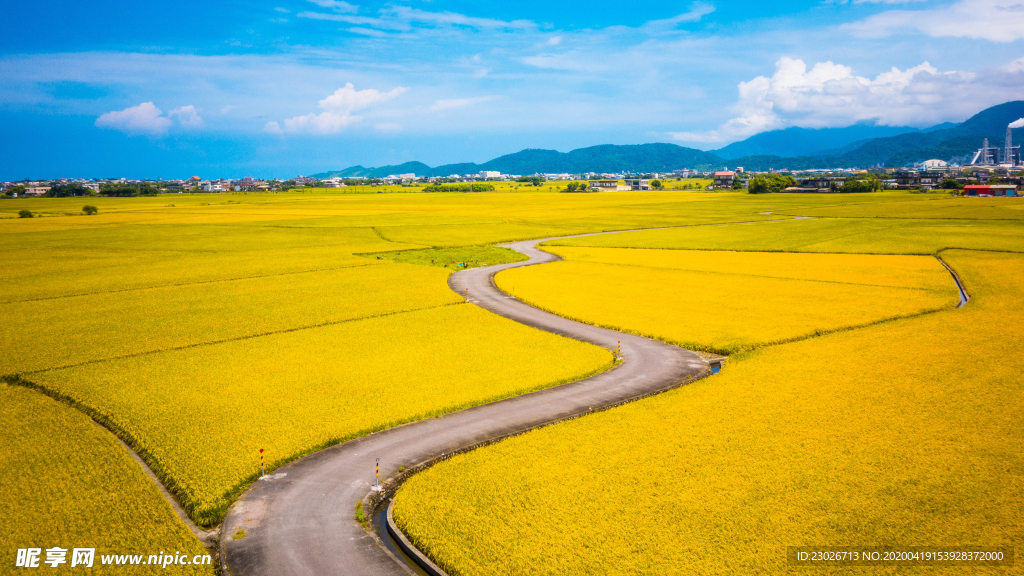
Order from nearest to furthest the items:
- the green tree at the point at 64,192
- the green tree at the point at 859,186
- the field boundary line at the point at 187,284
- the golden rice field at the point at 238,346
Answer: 1. the golden rice field at the point at 238,346
2. the field boundary line at the point at 187,284
3. the green tree at the point at 859,186
4. the green tree at the point at 64,192

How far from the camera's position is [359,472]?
1592 centimetres

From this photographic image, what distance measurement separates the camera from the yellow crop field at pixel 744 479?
12.3 meters

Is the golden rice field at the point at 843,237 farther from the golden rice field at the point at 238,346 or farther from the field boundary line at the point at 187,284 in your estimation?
the field boundary line at the point at 187,284

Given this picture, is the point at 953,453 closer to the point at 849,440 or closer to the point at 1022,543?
the point at 849,440

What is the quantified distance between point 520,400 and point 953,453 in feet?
43.6

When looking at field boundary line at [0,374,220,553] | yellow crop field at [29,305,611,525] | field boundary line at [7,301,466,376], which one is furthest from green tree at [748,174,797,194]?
field boundary line at [0,374,220,553]

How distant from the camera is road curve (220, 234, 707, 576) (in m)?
12.4

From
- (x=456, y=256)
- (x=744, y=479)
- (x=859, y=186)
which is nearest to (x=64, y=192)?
(x=456, y=256)

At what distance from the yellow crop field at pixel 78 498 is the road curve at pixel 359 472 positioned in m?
1.28

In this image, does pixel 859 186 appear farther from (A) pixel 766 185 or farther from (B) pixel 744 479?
(B) pixel 744 479

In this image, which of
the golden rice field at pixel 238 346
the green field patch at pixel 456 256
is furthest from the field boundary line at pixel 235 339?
the green field patch at pixel 456 256

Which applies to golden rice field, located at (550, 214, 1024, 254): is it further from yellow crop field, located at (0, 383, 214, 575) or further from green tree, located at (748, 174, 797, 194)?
green tree, located at (748, 174, 797, 194)

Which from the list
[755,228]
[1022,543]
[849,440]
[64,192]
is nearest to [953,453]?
[849,440]

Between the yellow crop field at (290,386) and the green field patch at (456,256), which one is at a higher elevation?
the green field patch at (456,256)
